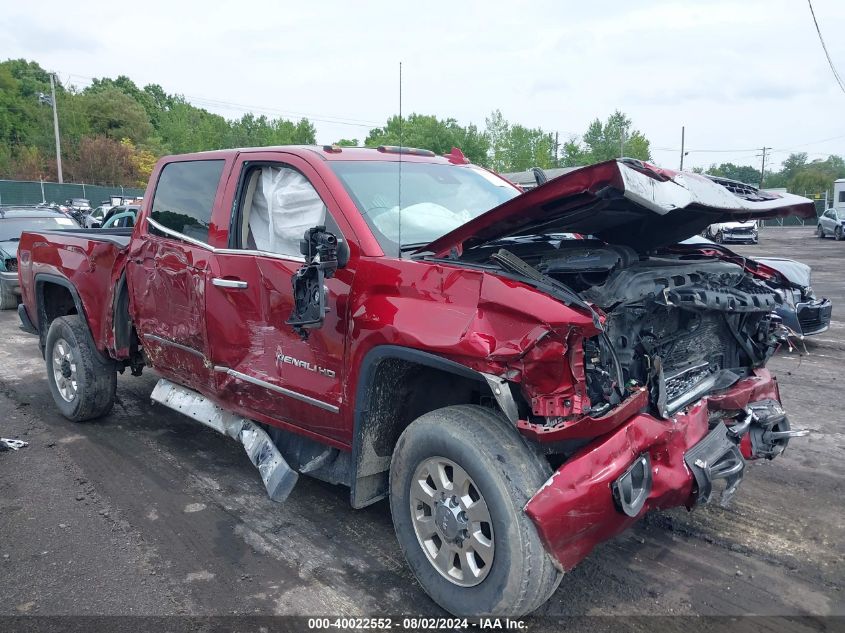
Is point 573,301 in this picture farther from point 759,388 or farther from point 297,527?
point 297,527

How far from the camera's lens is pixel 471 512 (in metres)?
2.80

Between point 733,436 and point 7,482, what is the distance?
4515 mm

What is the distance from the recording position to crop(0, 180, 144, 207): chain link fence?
37000 mm

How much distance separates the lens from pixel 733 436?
3.29 meters

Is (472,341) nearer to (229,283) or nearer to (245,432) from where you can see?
(229,283)

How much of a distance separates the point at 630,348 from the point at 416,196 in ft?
5.01

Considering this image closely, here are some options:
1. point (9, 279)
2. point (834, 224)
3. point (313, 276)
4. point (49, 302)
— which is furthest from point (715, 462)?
point (834, 224)

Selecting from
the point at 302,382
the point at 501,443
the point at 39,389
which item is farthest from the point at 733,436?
the point at 39,389

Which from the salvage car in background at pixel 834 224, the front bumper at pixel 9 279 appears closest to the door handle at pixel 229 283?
the front bumper at pixel 9 279

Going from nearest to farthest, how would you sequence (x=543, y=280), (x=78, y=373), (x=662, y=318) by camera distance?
(x=543, y=280)
(x=662, y=318)
(x=78, y=373)

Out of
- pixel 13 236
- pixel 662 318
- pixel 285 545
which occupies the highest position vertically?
pixel 662 318

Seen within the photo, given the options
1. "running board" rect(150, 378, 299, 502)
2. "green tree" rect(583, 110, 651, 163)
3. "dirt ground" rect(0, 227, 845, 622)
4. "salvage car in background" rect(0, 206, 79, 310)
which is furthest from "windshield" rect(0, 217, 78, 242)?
"green tree" rect(583, 110, 651, 163)

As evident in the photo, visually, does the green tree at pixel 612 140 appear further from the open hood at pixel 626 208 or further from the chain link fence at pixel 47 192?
the open hood at pixel 626 208

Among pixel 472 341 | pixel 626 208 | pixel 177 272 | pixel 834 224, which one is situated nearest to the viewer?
pixel 472 341
